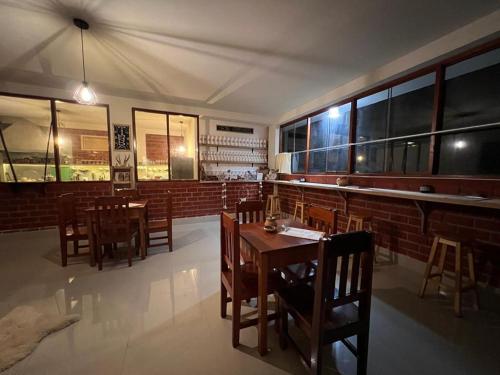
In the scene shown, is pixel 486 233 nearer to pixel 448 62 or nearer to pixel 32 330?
pixel 448 62

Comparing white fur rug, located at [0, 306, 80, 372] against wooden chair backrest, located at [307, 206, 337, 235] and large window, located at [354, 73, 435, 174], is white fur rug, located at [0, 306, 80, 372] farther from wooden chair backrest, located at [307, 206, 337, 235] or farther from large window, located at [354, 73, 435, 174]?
large window, located at [354, 73, 435, 174]

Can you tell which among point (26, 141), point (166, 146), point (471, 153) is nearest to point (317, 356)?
point (471, 153)

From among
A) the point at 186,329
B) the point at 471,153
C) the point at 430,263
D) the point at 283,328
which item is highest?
the point at 471,153

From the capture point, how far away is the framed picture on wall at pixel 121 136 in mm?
4188

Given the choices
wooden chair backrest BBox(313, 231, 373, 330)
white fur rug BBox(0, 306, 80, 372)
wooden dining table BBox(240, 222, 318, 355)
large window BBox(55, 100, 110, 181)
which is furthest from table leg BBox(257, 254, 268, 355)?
large window BBox(55, 100, 110, 181)

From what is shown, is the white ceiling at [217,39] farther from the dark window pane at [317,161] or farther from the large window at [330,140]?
the dark window pane at [317,161]

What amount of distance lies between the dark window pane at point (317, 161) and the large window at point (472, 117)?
6.54 ft

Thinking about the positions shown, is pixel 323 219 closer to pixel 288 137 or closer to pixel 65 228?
pixel 65 228

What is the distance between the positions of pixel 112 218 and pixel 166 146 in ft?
11.9

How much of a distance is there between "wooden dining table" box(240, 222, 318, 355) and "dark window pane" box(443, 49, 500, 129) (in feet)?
7.72

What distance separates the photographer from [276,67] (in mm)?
2967

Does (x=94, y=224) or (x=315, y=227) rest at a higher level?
(x=315, y=227)

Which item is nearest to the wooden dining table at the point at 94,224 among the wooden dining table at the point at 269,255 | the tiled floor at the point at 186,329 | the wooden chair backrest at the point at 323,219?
the tiled floor at the point at 186,329

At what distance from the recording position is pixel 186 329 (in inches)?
64.9
